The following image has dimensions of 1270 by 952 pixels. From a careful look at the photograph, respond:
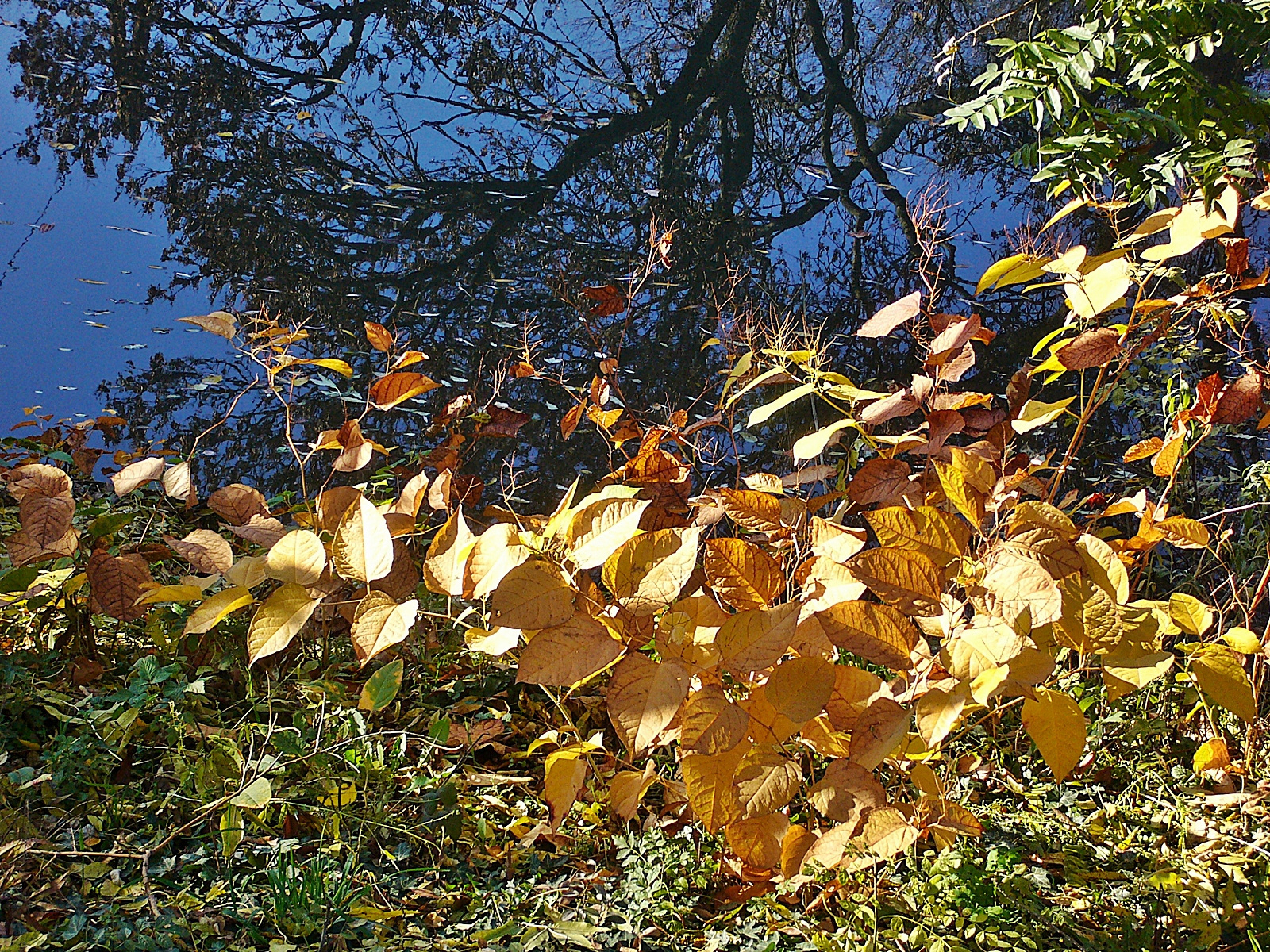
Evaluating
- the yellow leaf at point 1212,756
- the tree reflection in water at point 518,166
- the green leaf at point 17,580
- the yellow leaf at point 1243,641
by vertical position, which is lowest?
the yellow leaf at point 1212,756

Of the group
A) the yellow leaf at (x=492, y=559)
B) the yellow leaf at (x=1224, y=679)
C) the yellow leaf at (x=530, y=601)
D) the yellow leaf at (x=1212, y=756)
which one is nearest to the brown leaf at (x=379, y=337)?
the yellow leaf at (x=492, y=559)

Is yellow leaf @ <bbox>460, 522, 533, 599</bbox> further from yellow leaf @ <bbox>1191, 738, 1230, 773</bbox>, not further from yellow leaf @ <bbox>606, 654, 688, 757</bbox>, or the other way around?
yellow leaf @ <bbox>1191, 738, 1230, 773</bbox>

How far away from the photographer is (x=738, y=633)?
74 cm

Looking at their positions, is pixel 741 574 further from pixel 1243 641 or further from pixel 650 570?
pixel 1243 641

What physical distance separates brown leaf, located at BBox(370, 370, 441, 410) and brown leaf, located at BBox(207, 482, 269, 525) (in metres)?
0.21

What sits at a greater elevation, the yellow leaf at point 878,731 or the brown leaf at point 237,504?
the brown leaf at point 237,504

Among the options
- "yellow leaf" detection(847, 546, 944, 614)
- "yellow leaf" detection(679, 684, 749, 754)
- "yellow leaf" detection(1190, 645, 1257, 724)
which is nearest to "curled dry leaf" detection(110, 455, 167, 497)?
"yellow leaf" detection(679, 684, 749, 754)

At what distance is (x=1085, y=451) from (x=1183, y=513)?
25cm

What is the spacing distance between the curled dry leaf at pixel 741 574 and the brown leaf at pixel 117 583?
685 millimetres

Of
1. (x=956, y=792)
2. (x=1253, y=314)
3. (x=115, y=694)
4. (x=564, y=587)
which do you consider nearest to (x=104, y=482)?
(x=115, y=694)

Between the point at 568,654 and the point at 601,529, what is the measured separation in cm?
11

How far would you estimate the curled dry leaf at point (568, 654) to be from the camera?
0.72 metres

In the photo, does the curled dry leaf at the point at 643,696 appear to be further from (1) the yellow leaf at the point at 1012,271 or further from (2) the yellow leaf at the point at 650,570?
(1) the yellow leaf at the point at 1012,271

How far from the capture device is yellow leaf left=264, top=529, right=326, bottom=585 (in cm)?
83
